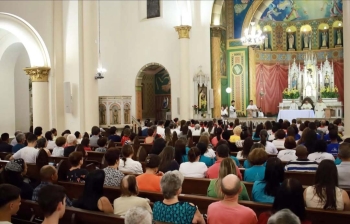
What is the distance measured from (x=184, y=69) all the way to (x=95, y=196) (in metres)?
15.4

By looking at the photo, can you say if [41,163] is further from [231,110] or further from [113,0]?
[113,0]

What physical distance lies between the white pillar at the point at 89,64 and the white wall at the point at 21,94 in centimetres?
613

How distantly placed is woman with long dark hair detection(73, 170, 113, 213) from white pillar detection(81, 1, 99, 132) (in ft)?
38.4

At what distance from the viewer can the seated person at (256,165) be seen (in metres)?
5.64

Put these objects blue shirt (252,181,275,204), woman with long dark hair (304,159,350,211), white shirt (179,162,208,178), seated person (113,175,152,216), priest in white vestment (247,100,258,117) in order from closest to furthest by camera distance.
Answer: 1. woman with long dark hair (304,159,350,211)
2. seated person (113,175,152,216)
3. blue shirt (252,181,275,204)
4. white shirt (179,162,208,178)
5. priest in white vestment (247,100,258,117)

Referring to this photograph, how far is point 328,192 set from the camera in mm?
4254

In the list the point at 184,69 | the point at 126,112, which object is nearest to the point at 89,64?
the point at 126,112

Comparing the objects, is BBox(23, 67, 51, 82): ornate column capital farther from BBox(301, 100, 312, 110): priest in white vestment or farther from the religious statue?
the religious statue

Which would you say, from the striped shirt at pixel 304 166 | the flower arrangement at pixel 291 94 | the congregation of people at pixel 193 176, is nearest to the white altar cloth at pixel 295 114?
the flower arrangement at pixel 291 94

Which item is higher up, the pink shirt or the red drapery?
the red drapery

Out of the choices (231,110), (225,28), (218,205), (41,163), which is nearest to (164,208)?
(218,205)

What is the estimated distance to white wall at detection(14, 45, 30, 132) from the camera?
68.9 feet

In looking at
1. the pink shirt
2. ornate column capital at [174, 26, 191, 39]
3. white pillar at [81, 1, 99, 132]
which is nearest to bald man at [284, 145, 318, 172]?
the pink shirt

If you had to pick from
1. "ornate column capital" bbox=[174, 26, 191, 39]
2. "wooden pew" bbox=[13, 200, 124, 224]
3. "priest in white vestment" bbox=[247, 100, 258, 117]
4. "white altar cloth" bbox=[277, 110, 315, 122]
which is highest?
"ornate column capital" bbox=[174, 26, 191, 39]
